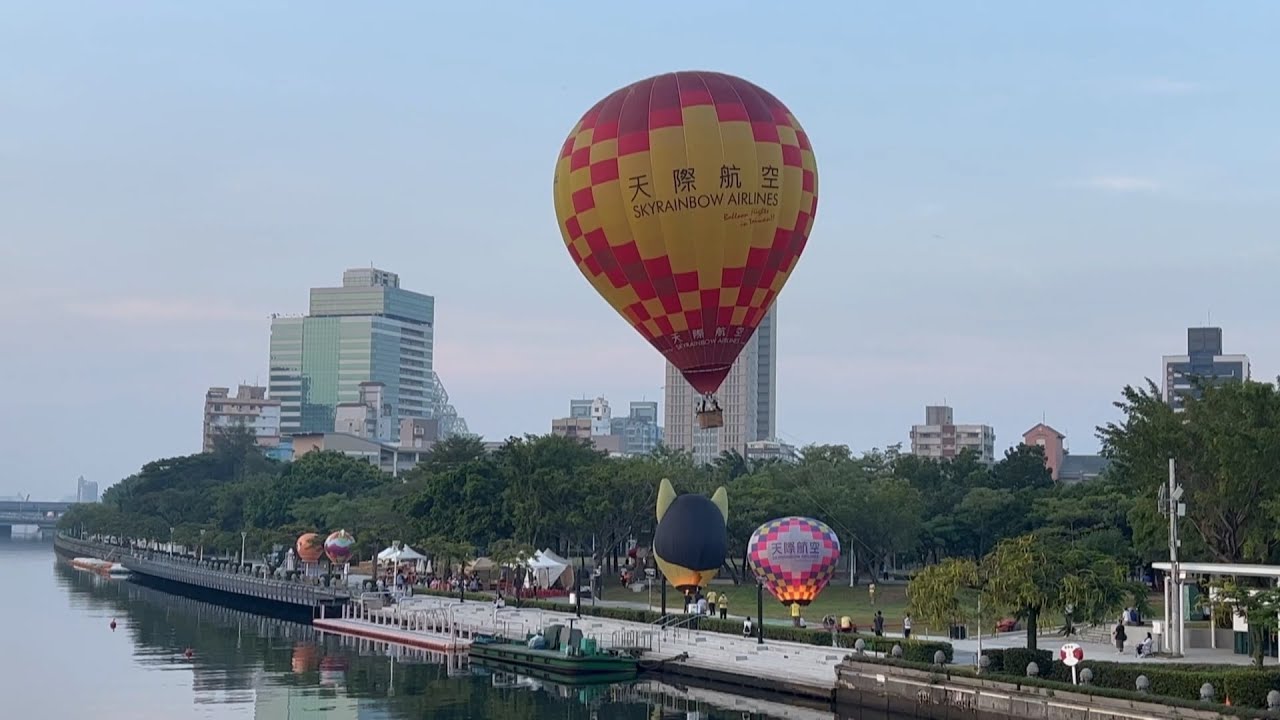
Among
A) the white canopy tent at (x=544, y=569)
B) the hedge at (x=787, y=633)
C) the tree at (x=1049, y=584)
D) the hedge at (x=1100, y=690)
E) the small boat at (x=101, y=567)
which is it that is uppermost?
the tree at (x=1049, y=584)

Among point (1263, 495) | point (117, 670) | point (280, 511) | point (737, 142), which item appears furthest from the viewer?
point (280, 511)

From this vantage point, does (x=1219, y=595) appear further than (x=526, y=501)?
No

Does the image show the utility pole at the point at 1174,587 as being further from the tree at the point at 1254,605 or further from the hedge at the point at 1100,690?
the hedge at the point at 1100,690

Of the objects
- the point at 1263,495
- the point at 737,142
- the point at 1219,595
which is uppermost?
the point at 737,142

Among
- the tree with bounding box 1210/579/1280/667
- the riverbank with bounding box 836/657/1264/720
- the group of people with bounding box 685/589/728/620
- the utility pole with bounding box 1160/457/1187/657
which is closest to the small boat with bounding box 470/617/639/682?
the group of people with bounding box 685/589/728/620

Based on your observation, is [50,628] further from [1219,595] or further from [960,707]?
[1219,595]

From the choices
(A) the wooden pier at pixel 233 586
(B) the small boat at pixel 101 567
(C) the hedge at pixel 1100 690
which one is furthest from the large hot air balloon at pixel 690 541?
(B) the small boat at pixel 101 567

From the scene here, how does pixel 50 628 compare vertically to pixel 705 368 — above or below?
below

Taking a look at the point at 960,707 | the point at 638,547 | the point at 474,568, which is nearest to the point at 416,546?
the point at 474,568
